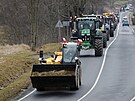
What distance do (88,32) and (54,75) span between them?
14457 millimetres

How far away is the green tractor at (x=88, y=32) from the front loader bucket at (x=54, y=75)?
43.1ft

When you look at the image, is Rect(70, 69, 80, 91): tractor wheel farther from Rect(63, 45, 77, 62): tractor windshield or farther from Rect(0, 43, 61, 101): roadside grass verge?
Rect(0, 43, 61, 101): roadside grass verge

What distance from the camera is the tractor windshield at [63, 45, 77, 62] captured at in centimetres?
2183

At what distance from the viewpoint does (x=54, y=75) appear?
1992 centimetres

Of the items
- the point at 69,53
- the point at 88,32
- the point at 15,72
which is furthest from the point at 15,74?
the point at 88,32

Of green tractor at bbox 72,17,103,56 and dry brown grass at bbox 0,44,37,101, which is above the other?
green tractor at bbox 72,17,103,56

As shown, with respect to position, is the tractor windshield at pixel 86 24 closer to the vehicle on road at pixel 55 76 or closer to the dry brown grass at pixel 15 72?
the dry brown grass at pixel 15 72

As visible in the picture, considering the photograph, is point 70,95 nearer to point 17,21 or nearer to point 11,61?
point 11,61

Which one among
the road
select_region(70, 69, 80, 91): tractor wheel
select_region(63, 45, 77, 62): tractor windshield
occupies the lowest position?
the road

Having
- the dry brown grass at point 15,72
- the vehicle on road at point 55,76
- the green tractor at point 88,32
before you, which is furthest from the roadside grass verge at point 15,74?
the green tractor at point 88,32

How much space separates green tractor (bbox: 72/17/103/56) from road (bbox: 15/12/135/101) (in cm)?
88

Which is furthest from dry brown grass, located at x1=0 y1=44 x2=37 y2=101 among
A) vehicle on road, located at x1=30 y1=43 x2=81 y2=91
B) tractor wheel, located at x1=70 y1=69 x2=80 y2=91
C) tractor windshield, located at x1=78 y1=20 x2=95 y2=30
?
tractor windshield, located at x1=78 y1=20 x2=95 y2=30

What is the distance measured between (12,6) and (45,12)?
14.4ft

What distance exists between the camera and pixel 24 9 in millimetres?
60250
